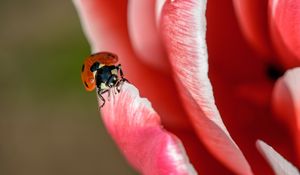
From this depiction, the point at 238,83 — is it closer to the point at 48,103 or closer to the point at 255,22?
the point at 255,22

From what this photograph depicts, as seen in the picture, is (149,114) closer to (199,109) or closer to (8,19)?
(199,109)

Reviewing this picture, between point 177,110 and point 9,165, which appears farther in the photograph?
point 9,165

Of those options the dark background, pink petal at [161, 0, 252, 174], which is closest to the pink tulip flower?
pink petal at [161, 0, 252, 174]

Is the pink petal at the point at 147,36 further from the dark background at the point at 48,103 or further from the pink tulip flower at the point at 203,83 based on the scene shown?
the dark background at the point at 48,103

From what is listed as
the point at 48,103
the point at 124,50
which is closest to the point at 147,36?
the point at 124,50

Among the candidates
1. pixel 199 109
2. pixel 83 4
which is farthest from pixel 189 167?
pixel 83 4

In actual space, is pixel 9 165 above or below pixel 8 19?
below
